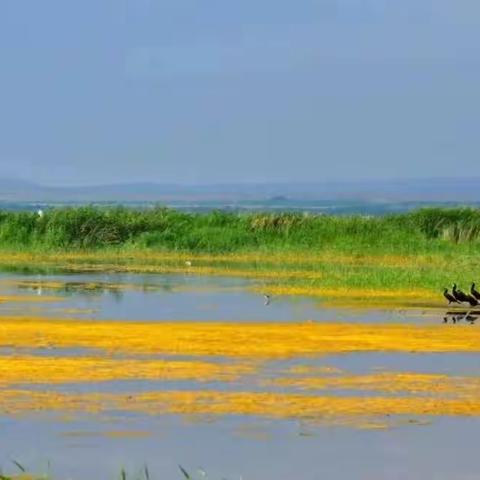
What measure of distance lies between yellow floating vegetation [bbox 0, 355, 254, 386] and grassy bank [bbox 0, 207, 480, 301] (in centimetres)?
2159

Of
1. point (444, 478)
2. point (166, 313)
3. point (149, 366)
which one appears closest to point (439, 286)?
point (166, 313)

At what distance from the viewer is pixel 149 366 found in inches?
740

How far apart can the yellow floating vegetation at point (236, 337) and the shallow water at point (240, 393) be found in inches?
1.1

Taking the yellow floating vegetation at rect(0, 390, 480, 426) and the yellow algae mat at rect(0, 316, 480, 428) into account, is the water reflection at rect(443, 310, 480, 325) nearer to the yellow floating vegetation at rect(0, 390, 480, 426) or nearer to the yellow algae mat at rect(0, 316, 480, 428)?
the yellow algae mat at rect(0, 316, 480, 428)

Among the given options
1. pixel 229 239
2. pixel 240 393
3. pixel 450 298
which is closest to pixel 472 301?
pixel 450 298

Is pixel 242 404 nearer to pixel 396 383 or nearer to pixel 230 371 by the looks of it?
pixel 396 383

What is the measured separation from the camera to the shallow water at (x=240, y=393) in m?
13.1

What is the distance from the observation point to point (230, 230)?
46.2 meters

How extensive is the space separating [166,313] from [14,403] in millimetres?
10715

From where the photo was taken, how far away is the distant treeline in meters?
45.3

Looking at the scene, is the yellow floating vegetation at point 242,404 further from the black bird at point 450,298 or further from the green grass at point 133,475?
the black bird at point 450,298

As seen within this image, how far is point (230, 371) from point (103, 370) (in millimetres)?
1308

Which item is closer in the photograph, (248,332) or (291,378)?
(291,378)

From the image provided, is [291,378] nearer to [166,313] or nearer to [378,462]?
[378,462]
